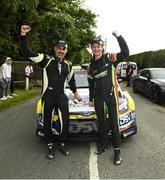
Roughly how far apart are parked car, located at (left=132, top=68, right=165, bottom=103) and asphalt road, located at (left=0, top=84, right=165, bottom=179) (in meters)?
4.96

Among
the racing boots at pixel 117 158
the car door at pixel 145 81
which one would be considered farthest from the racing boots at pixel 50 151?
the car door at pixel 145 81

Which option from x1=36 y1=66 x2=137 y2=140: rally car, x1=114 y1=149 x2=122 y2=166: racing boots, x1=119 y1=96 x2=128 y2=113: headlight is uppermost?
x1=119 y1=96 x2=128 y2=113: headlight

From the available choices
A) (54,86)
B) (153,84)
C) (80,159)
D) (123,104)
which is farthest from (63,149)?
(153,84)

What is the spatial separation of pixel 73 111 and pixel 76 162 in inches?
40.5

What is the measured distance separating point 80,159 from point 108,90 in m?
1.24

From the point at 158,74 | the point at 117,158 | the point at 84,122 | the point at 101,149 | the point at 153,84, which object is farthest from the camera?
the point at 158,74

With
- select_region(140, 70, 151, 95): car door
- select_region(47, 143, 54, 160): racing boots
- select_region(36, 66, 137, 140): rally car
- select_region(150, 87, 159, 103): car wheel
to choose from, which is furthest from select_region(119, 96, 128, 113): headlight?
select_region(140, 70, 151, 95): car door

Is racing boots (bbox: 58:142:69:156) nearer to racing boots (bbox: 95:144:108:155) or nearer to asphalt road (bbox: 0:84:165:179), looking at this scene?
asphalt road (bbox: 0:84:165:179)

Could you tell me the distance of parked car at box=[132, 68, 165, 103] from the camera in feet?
40.2

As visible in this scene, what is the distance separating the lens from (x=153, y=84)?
13047 millimetres

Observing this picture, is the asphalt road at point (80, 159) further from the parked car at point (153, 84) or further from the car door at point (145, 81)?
the car door at point (145, 81)

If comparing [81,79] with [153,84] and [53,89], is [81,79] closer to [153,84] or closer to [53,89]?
[53,89]

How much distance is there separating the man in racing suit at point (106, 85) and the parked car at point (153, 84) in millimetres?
7171

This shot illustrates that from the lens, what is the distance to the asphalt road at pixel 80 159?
4574 millimetres
